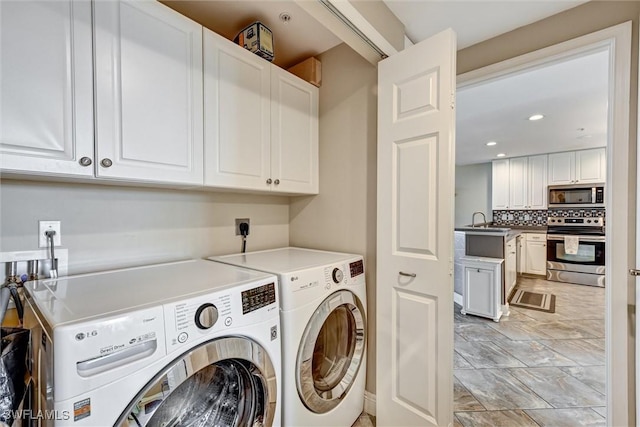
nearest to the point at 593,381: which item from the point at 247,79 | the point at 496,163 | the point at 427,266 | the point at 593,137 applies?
the point at 427,266

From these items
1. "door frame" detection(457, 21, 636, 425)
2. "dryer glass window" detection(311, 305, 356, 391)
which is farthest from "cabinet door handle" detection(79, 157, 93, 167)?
"door frame" detection(457, 21, 636, 425)

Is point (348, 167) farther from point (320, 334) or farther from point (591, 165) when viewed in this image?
point (591, 165)

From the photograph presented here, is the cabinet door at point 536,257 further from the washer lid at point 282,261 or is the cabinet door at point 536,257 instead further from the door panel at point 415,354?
the washer lid at point 282,261

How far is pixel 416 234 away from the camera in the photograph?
1428 mm

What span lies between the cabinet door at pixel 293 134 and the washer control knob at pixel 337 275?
1.99ft

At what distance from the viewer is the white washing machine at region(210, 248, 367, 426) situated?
119cm

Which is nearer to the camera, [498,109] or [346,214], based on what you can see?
[346,214]

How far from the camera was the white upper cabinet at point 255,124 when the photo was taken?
137 cm

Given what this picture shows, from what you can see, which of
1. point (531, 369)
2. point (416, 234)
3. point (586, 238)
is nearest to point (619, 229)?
point (416, 234)

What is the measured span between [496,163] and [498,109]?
3365 millimetres

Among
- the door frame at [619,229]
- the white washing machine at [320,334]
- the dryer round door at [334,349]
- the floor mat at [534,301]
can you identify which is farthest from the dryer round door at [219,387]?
the floor mat at [534,301]

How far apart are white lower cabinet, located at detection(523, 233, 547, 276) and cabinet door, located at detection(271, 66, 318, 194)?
17.3ft

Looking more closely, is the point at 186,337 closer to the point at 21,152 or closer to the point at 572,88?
the point at 21,152

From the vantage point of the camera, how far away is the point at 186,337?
2.72 ft
